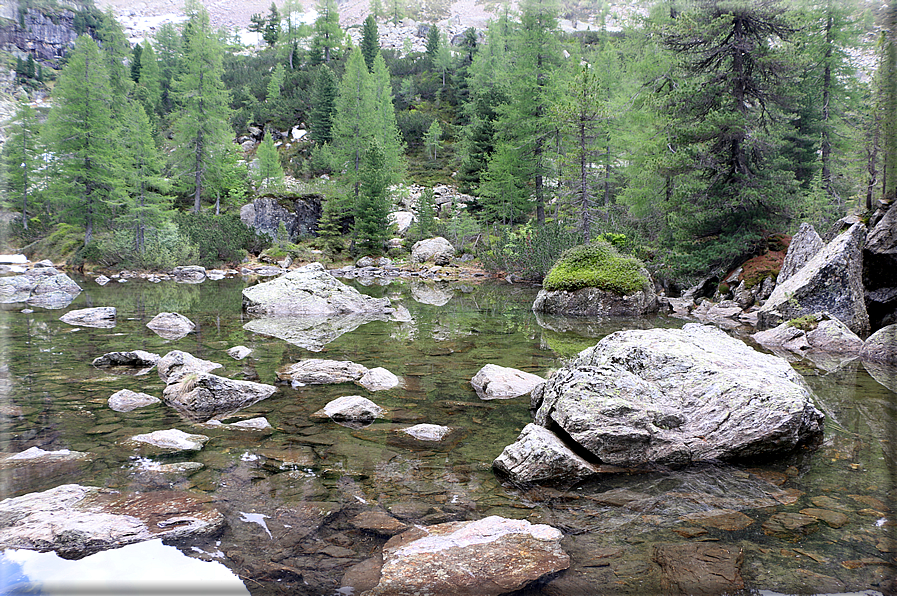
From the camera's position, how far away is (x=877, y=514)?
2.86 meters

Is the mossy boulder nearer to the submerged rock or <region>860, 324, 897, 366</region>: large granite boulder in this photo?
<region>860, 324, 897, 366</region>: large granite boulder

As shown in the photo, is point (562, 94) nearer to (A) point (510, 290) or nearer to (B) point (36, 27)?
(A) point (510, 290)

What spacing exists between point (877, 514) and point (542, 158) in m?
25.8

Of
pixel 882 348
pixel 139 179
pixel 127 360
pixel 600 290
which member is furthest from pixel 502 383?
pixel 139 179

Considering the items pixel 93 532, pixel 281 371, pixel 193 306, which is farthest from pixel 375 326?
pixel 93 532

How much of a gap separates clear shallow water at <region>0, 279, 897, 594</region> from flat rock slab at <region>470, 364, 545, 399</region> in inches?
7.8

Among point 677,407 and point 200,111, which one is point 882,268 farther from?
point 200,111

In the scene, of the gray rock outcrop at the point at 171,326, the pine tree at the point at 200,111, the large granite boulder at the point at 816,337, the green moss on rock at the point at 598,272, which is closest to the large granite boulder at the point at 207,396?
the gray rock outcrop at the point at 171,326

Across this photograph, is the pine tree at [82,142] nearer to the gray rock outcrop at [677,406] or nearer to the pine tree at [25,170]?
the pine tree at [25,170]

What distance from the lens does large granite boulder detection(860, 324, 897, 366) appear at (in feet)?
22.9

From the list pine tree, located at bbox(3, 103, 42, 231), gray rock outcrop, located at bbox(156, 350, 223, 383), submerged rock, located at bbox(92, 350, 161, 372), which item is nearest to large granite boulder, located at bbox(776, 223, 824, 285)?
gray rock outcrop, located at bbox(156, 350, 223, 383)

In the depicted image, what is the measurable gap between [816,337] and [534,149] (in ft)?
69.9

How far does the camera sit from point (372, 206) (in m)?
29.9

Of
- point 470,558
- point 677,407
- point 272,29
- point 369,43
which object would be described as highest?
point 272,29
